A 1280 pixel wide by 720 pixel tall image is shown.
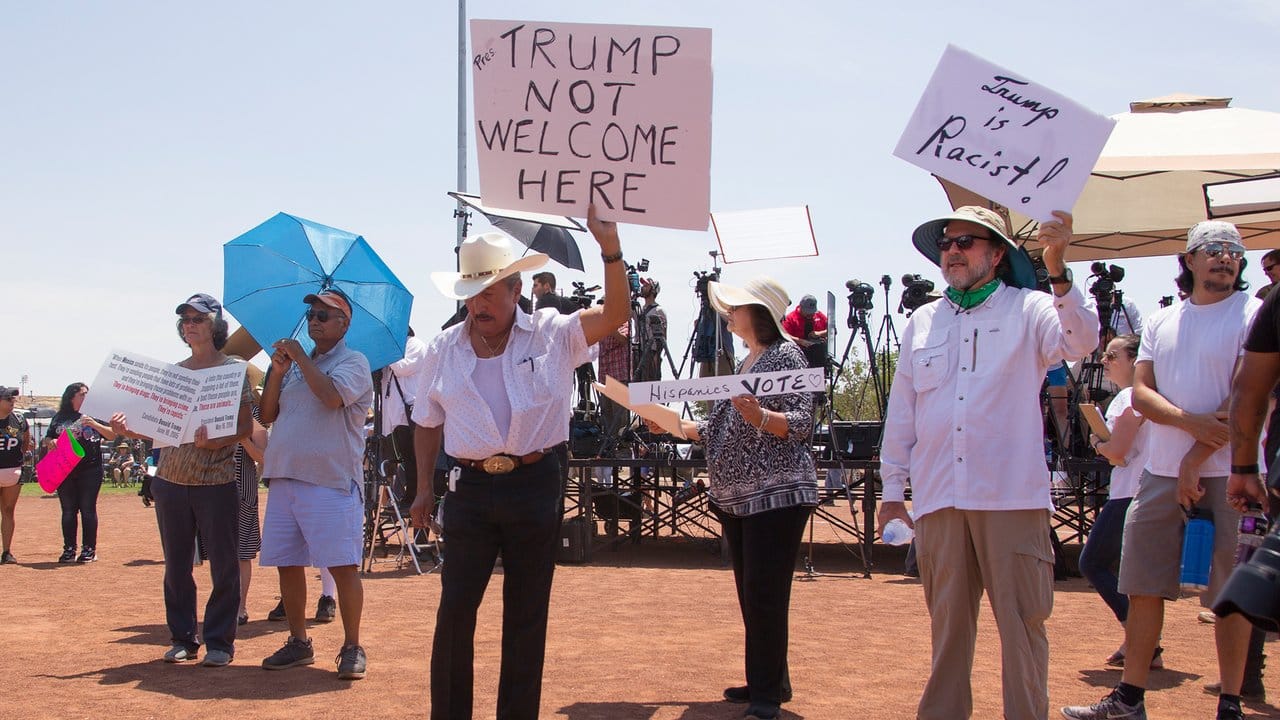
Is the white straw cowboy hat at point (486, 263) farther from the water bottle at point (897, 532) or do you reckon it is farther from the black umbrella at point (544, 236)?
the black umbrella at point (544, 236)

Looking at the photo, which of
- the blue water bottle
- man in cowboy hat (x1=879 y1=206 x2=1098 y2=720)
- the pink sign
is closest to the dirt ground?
the pink sign

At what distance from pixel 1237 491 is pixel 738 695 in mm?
2572

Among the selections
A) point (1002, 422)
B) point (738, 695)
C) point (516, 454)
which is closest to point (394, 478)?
point (738, 695)

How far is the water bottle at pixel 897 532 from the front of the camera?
14.1 ft

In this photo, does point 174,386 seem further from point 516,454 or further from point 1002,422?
point 1002,422

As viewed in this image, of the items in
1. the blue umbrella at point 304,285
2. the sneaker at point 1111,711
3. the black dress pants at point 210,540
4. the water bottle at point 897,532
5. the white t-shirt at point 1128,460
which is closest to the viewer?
the water bottle at point 897,532

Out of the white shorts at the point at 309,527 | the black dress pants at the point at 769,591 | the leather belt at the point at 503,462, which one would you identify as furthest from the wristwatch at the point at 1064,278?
the white shorts at the point at 309,527

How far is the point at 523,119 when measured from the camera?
4703mm

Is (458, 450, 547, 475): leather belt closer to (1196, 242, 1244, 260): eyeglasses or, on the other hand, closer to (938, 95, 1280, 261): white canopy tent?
(1196, 242, 1244, 260): eyeglasses

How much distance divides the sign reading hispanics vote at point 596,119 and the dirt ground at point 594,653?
2410 mm

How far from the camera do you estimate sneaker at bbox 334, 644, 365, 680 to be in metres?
6.22

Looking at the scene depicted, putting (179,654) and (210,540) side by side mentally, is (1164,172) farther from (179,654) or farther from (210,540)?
(179,654)

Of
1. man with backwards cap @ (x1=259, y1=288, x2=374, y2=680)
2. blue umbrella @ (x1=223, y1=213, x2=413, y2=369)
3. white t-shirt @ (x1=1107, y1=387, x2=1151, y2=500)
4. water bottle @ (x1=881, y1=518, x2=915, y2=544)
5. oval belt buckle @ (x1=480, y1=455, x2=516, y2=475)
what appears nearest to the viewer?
water bottle @ (x1=881, y1=518, x2=915, y2=544)

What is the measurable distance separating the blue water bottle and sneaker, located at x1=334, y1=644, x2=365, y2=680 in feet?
13.1
